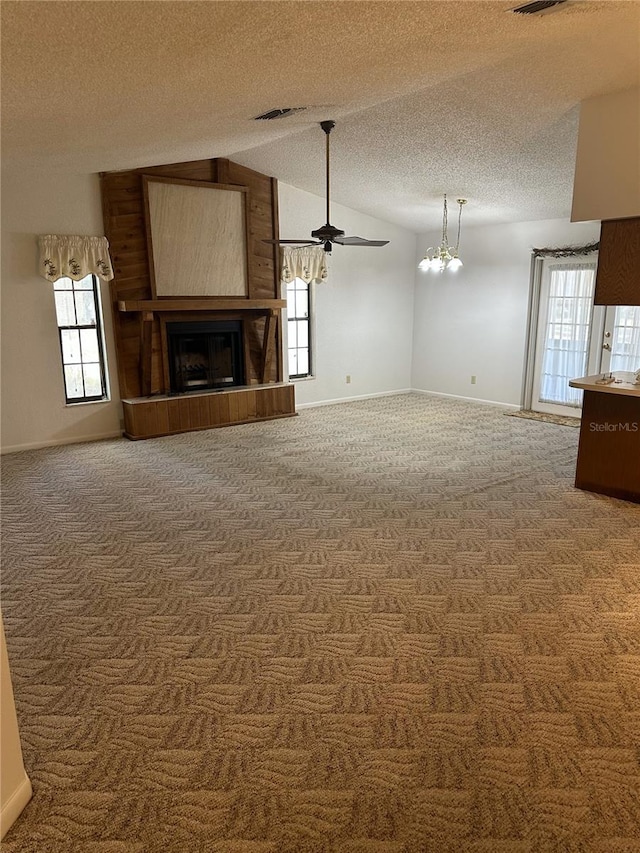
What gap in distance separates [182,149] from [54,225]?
1787mm

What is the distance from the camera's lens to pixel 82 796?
192cm

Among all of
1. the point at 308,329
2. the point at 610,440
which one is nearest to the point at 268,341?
the point at 308,329

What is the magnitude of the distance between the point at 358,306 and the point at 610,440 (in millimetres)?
4832

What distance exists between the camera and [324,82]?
3600 millimetres

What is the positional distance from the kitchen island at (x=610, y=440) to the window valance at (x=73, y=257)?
4860mm

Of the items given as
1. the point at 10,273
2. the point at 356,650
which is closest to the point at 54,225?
the point at 10,273

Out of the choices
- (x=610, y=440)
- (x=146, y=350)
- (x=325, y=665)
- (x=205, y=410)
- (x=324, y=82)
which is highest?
(x=324, y=82)

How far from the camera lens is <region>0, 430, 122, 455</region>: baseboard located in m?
6.22

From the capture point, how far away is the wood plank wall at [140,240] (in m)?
6.52

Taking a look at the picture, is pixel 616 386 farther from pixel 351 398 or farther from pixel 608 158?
pixel 351 398

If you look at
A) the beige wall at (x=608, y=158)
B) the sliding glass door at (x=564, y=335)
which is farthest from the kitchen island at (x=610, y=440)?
the sliding glass door at (x=564, y=335)

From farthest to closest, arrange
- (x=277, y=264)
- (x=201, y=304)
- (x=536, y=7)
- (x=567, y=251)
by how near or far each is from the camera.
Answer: (x=277, y=264) → (x=567, y=251) → (x=201, y=304) → (x=536, y=7)

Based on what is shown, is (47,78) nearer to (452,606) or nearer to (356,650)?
(356,650)

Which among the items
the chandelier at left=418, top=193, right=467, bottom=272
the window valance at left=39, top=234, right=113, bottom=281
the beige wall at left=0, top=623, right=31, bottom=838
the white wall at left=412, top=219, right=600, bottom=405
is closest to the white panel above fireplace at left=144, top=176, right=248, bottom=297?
the window valance at left=39, top=234, right=113, bottom=281
